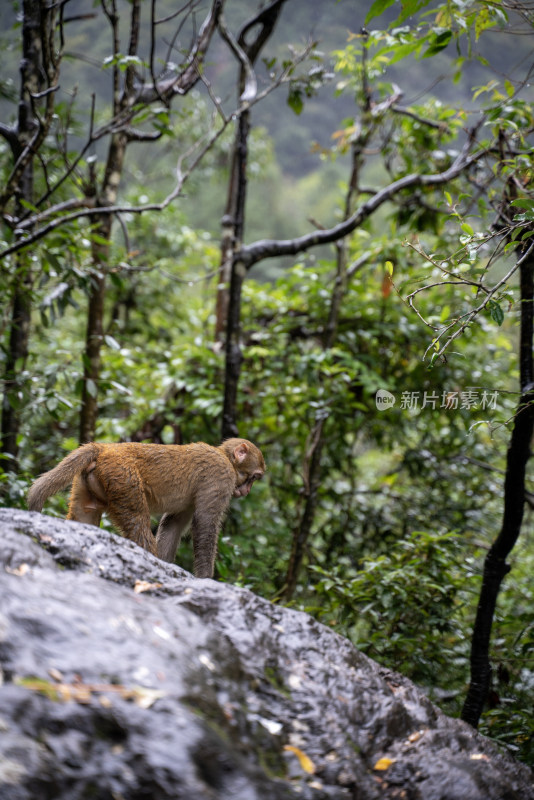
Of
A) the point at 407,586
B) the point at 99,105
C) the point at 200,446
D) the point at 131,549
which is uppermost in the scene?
the point at 99,105

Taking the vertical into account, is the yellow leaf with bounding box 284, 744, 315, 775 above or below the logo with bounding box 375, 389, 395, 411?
below

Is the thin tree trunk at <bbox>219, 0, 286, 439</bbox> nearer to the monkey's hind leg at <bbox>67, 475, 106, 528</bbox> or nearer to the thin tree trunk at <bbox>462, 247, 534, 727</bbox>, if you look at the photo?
the monkey's hind leg at <bbox>67, 475, 106, 528</bbox>

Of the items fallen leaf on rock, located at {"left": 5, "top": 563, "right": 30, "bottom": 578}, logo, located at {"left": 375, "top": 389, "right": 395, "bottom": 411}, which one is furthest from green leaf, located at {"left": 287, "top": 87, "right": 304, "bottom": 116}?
fallen leaf on rock, located at {"left": 5, "top": 563, "right": 30, "bottom": 578}

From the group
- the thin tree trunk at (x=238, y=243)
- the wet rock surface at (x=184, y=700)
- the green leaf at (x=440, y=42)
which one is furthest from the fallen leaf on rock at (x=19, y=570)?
the green leaf at (x=440, y=42)

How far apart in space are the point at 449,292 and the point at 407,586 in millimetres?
3164

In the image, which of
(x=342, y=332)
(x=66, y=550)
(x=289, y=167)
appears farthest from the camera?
(x=289, y=167)

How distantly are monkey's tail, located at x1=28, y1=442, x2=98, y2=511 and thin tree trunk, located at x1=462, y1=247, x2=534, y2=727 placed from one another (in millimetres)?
2254

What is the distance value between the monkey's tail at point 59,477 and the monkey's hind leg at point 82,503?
112 mm

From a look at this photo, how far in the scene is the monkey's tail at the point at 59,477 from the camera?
290 centimetres

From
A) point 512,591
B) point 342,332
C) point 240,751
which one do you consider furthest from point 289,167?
point 240,751

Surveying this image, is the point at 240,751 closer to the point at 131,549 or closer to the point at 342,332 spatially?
the point at 131,549

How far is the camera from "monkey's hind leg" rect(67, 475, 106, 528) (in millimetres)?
3211

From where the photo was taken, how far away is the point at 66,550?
2164 millimetres

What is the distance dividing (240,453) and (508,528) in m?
1.63
